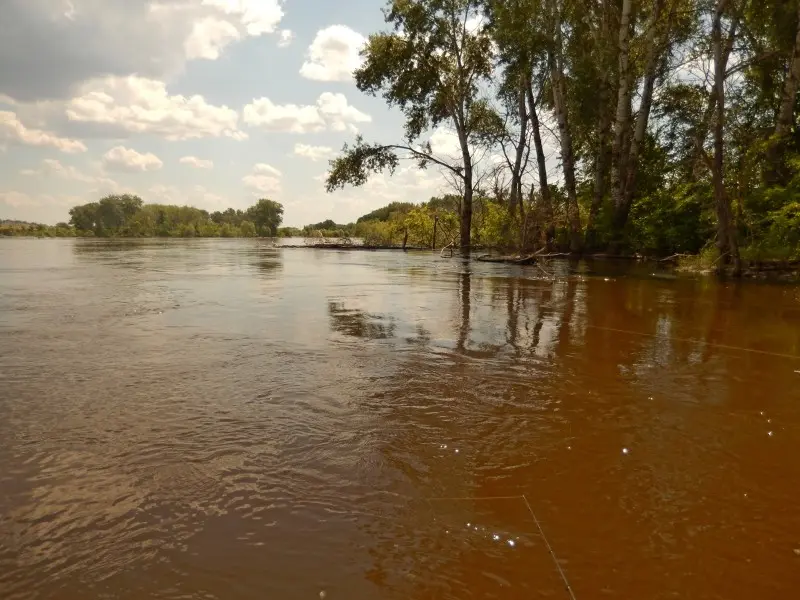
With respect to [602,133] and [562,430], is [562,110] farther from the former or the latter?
[562,430]

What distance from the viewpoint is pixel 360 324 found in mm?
7609

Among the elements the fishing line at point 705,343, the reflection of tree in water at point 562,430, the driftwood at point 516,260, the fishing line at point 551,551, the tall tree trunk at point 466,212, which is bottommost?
the fishing line at point 551,551

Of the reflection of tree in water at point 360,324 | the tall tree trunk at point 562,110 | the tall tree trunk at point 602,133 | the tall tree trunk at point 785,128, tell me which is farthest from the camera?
the tall tree trunk at point 562,110

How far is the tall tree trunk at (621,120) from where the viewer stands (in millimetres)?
19794

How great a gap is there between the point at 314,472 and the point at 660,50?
21.2 m

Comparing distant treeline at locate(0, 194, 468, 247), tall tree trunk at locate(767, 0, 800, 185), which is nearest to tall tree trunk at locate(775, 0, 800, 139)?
tall tree trunk at locate(767, 0, 800, 185)

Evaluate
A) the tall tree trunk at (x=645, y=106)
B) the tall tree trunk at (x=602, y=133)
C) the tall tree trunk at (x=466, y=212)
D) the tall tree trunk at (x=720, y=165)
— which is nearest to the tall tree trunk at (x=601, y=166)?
the tall tree trunk at (x=602, y=133)

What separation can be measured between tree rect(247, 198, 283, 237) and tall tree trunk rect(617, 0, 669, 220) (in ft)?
379

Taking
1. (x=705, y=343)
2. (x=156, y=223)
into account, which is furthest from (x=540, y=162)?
(x=156, y=223)

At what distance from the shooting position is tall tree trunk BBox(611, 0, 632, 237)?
64.9ft

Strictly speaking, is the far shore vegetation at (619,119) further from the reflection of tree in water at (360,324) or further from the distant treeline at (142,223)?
the distant treeline at (142,223)

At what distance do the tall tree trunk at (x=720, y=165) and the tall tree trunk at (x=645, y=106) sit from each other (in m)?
3.82

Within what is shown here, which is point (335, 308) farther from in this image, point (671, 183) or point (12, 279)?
point (671, 183)

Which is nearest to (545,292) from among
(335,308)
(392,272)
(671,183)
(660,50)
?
(335,308)
